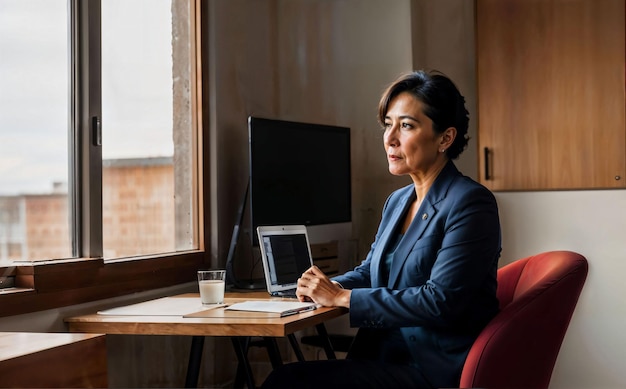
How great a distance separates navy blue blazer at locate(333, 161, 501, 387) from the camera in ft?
6.75

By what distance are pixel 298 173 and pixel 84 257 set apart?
114cm

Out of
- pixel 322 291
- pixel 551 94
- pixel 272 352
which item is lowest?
pixel 272 352

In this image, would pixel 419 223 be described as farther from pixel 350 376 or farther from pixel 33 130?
pixel 33 130

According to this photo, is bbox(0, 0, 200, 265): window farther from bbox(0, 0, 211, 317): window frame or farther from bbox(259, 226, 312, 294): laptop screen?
bbox(259, 226, 312, 294): laptop screen

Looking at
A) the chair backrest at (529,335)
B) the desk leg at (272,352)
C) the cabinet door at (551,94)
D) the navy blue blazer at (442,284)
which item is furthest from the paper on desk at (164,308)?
the cabinet door at (551,94)

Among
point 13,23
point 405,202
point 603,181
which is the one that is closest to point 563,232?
point 603,181

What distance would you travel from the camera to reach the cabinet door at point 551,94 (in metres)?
3.60

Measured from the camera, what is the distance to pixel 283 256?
296cm

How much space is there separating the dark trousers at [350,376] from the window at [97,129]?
863 mm

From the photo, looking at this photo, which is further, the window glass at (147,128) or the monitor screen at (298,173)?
the monitor screen at (298,173)

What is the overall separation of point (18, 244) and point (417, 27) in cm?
239

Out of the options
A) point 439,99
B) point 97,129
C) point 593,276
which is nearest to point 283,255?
point 97,129

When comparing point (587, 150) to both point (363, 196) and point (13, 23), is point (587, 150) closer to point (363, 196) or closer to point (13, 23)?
point (363, 196)

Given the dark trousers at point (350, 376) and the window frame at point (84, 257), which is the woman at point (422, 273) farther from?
the window frame at point (84, 257)
